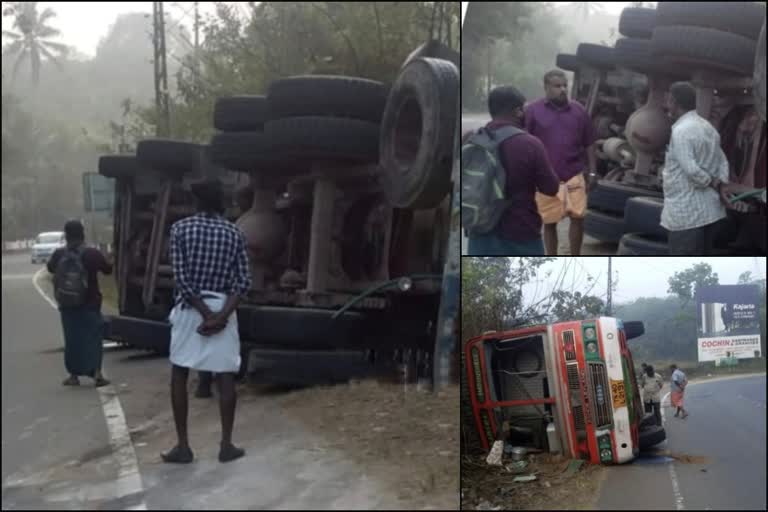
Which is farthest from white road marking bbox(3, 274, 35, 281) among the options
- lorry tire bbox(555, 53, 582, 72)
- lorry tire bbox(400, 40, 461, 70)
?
lorry tire bbox(555, 53, 582, 72)

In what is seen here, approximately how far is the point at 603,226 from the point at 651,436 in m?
0.58

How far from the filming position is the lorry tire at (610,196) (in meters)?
1.13

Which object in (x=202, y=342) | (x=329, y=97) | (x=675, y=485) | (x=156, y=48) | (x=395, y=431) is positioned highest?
(x=156, y=48)

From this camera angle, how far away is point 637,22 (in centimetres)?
98

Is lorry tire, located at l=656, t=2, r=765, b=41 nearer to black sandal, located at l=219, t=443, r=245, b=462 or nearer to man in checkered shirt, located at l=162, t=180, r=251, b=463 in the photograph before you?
man in checkered shirt, located at l=162, t=180, r=251, b=463

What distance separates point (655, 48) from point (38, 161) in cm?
466

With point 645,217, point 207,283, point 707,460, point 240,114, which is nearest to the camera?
point 707,460

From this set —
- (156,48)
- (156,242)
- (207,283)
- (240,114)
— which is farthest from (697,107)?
(156,48)

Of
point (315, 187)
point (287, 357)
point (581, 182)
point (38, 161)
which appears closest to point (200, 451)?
point (287, 357)

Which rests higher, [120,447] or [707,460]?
[707,460]

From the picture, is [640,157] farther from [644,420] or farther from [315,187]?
[315,187]

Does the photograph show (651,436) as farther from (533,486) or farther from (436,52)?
(436,52)

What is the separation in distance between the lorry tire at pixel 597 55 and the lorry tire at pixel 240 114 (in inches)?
63.8

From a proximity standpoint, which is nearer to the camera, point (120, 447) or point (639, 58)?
point (639, 58)
